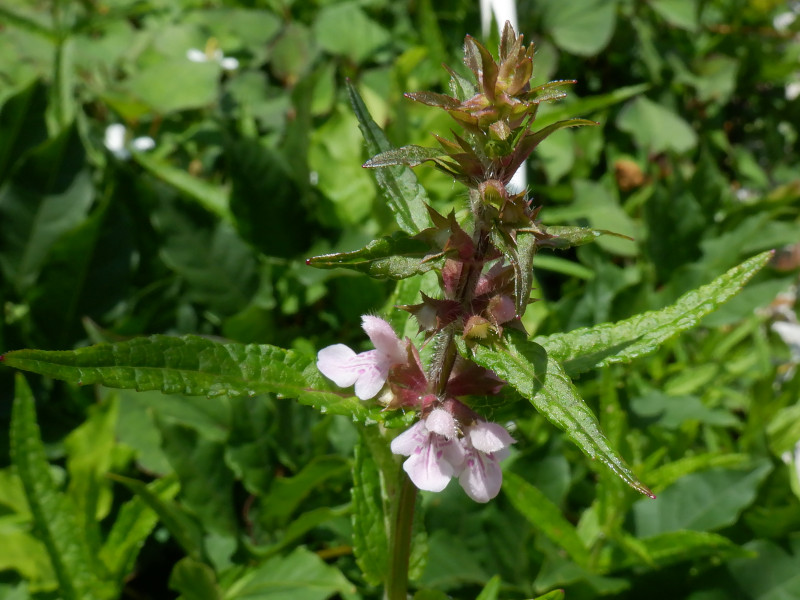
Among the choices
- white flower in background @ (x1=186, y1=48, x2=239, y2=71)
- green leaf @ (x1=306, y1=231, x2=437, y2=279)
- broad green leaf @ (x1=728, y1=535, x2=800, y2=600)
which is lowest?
broad green leaf @ (x1=728, y1=535, x2=800, y2=600)

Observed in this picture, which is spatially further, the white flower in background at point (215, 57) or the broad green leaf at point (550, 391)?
the white flower in background at point (215, 57)

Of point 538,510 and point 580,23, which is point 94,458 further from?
point 580,23

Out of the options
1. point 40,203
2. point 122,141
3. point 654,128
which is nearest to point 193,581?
point 40,203

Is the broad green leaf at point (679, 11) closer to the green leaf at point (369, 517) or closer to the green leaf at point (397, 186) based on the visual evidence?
the green leaf at point (397, 186)

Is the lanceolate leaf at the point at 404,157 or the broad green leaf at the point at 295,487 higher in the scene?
the lanceolate leaf at the point at 404,157

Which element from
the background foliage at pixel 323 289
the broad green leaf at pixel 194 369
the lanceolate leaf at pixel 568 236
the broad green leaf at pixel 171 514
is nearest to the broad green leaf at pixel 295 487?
the background foliage at pixel 323 289

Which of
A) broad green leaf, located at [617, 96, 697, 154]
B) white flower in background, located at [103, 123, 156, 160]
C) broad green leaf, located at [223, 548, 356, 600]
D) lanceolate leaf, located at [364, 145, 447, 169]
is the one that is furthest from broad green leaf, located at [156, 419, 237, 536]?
broad green leaf, located at [617, 96, 697, 154]

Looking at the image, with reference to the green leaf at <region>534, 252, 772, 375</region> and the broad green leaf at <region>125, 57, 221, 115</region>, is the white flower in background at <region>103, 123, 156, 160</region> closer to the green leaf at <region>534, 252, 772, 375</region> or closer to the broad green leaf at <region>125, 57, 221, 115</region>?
the broad green leaf at <region>125, 57, 221, 115</region>
